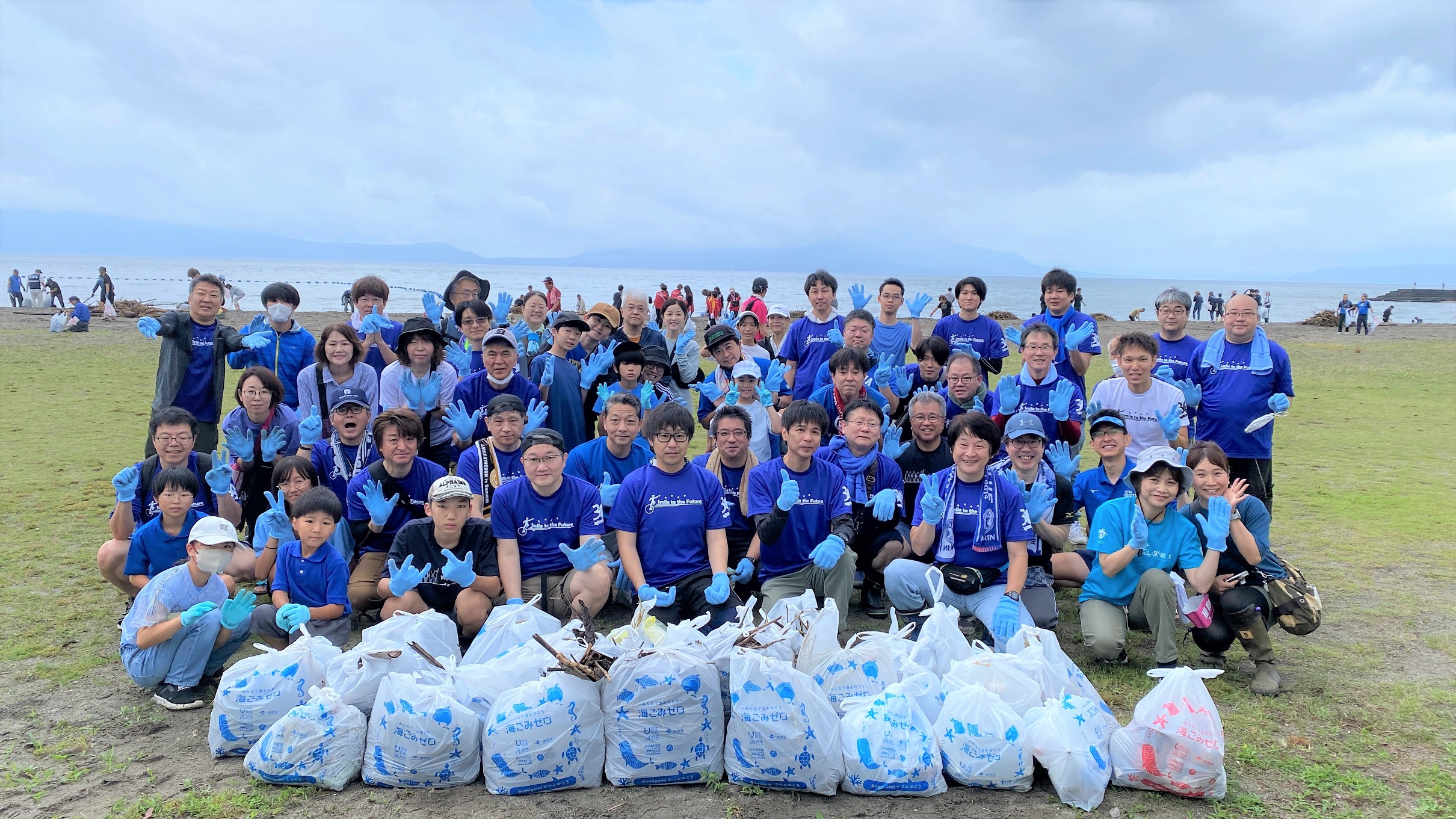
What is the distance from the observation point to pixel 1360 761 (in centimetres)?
368

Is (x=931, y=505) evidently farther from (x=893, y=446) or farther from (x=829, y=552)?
(x=893, y=446)

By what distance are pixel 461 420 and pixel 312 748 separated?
9.75ft

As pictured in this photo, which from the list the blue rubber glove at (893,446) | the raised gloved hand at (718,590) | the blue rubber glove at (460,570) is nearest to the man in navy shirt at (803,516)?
the raised gloved hand at (718,590)

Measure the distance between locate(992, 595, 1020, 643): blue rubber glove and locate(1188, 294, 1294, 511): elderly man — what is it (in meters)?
2.75

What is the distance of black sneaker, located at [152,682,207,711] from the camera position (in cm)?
407

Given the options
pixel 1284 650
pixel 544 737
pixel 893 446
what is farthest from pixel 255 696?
pixel 1284 650

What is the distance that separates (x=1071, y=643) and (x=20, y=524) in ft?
26.8

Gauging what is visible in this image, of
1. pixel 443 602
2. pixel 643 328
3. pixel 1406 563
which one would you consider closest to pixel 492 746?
pixel 443 602

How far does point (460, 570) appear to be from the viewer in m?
4.53

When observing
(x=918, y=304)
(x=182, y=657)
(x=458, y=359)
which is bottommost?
(x=182, y=657)

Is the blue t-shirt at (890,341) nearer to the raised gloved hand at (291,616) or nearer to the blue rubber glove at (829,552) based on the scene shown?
the blue rubber glove at (829,552)

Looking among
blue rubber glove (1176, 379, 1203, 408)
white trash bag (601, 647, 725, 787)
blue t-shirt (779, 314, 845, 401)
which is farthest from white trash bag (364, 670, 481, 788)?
blue rubber glove (1176, 379, 1203, 408)

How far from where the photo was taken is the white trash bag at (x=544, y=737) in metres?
3.32

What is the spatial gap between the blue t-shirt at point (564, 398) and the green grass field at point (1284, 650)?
9.55ft
